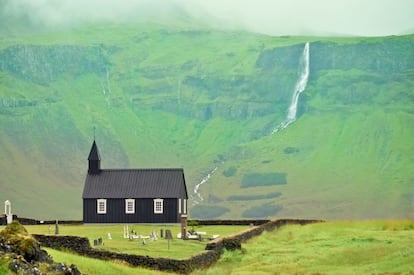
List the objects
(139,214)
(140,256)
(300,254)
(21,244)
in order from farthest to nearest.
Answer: (139,214)
(300,254)
(140,256)
(21,244)

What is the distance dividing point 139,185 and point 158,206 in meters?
2.25

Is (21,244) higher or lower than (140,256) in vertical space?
higher

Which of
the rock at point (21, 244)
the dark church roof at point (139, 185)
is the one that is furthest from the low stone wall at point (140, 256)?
the dark church roof at point (139, 185)

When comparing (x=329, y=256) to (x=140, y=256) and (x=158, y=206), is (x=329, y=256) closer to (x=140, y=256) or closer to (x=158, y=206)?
(x=140, y=256)

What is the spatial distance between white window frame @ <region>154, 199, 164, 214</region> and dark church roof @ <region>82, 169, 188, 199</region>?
38cm

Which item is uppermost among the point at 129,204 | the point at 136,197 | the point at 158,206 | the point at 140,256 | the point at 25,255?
the point at 136,197

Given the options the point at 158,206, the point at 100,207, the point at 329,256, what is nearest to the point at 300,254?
the point at 329,256

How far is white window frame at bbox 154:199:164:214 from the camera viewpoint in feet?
270

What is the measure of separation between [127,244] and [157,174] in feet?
99.7

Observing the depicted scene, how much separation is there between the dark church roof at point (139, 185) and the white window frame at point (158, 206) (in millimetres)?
377

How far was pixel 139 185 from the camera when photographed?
273ft

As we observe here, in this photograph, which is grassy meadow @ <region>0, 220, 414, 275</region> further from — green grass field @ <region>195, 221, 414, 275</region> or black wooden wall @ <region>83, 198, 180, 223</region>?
black wooden wall @ <region>83, 198, 180, 223</region>

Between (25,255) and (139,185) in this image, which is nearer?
(25,255)

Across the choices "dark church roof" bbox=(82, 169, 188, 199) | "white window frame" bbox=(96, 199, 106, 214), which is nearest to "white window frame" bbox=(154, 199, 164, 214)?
"dark church roof" bbox=(82, 169, 188, 199)
